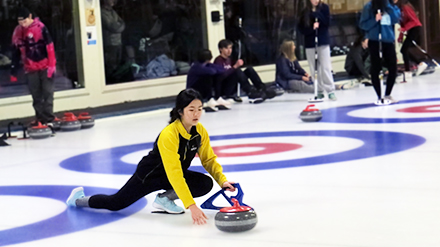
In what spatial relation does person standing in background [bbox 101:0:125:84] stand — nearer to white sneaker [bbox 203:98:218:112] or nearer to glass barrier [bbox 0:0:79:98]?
glass barrier [bbox 0:0:79:98]

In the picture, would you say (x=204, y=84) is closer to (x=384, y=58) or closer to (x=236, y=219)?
(x=384, y=58)

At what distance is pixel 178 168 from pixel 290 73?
8847 mm

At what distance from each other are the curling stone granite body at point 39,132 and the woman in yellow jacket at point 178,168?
4476 mm

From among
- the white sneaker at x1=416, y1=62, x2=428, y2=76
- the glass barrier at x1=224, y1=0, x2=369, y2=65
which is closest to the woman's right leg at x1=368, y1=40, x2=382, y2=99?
the glass barrier at x1=224, y1=0, x2=369, y2=65

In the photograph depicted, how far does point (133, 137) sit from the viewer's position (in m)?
8.78

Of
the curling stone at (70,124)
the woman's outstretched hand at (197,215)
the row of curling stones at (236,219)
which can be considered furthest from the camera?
the curling stone at (70,124)

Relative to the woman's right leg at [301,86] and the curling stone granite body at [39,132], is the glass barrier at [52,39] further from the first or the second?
the woman's right leg at [301,86]

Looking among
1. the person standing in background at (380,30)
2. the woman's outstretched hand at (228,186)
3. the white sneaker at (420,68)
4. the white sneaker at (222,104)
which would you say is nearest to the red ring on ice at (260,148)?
the woman's outstretched hand at (228,186)

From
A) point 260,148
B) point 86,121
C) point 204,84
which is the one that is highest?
point 204,84

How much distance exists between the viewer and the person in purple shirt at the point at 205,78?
36.2ft

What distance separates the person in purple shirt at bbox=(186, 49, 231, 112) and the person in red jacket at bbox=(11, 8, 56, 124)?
6.94 feet

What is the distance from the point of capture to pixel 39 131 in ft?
29.9

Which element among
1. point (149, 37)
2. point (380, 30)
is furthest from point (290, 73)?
point (380, 30)

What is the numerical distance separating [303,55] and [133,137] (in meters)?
8.07
